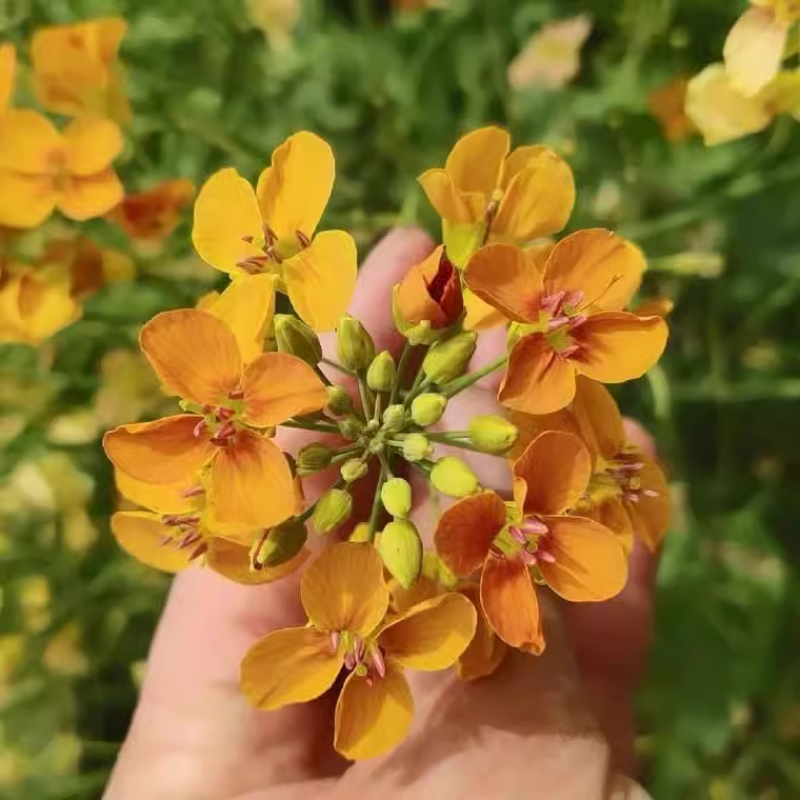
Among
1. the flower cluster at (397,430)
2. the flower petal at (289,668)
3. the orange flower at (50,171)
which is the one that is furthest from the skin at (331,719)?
the orange flower at (50,171)

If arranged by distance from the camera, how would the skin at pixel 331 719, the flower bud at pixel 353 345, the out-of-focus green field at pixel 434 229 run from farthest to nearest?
the out-of-focus green field at pixel 434 229 → the skin at pixel 331 719 → the flower bud at pixel 353 345

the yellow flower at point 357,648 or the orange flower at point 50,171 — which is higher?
the orange flower at point 50,171

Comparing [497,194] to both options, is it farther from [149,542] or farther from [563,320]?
[149,542]

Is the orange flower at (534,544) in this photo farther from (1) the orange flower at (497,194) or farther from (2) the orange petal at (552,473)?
(1) the orange flower at (497,194)

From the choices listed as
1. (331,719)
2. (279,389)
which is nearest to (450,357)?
(279,389)

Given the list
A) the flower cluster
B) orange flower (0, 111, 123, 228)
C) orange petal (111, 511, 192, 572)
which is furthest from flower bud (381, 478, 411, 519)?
orange flower (0, 111, 123, 228)
